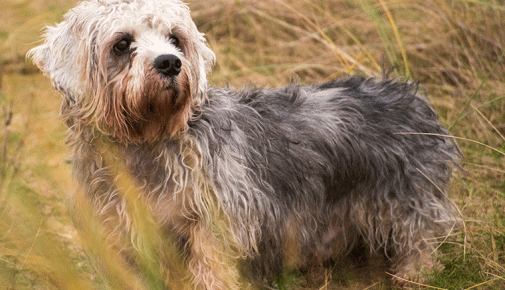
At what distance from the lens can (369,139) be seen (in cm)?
352

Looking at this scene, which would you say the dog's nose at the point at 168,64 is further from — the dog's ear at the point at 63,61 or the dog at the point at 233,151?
the dog's ear at the point at 63,61

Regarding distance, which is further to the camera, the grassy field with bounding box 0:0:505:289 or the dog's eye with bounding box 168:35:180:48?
the dog's eye with bounding box 168:35:180:48

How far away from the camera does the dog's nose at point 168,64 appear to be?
2.55 m

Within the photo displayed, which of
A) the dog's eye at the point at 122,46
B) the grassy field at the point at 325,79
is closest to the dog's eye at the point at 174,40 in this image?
the dog's eye at the point at 122,46

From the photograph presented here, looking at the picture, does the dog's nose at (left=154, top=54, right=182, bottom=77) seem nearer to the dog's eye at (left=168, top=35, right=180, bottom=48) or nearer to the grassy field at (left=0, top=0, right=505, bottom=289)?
the dog's eye at (left=168, top=35, right=180, bottom=48)

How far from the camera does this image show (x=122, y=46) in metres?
2.72

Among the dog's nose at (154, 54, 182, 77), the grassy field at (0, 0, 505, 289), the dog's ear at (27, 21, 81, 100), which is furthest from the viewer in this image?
the dog's ear at (27, 21, 81, 100)

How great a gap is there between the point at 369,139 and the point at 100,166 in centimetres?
170

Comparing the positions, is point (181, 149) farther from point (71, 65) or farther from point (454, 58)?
point (454, 58)

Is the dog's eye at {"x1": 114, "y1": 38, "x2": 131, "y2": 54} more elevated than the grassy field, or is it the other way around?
the dog's eye at {"x1": 114, "y1": 38, "x2": 131, "y2": 54}

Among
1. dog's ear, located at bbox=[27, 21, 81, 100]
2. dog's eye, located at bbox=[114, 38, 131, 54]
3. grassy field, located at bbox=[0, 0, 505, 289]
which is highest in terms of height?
dog's eye, located at bbox=[114, 38, 131, 54]

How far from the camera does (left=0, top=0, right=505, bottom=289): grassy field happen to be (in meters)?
2.67

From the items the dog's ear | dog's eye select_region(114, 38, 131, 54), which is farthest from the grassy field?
dog's eye select_region(114, 38, 131, 54)

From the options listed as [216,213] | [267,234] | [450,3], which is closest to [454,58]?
[450,3]
